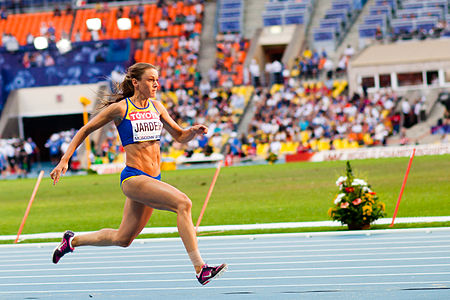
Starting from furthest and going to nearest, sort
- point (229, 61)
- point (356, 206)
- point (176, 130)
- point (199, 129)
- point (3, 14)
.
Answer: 1. point (3, 14)
2. point (229, 61)
3. point (356, 206)
4. point (176, 130)
5. point (199, 129)

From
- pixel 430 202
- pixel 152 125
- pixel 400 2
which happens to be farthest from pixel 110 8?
pixel 152 125

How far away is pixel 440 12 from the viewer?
39.8 meters

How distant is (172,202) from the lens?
23.4 ft

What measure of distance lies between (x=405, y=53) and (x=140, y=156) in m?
32.2

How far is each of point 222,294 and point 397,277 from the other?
167cm

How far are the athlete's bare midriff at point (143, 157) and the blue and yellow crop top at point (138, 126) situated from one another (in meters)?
→ 0.04

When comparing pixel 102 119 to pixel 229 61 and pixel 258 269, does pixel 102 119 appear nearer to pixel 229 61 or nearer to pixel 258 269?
pixel 258 269

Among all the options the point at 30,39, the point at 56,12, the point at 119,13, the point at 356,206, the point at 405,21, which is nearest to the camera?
the point at 356,206

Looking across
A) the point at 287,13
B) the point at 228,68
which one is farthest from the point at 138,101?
the point at 287,13

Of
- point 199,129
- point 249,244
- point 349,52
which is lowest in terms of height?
point 349,52

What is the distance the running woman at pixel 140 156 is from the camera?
7.12 metres

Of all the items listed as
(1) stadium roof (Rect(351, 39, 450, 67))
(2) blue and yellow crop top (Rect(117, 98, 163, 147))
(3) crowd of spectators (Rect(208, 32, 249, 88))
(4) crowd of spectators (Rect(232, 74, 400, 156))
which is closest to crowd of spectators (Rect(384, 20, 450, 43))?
(1) stadium roof (Rect(351, 39, 450, 67))

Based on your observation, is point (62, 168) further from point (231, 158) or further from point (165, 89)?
point (165, 89)

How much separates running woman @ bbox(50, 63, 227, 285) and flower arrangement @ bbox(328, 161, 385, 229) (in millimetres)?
5751
